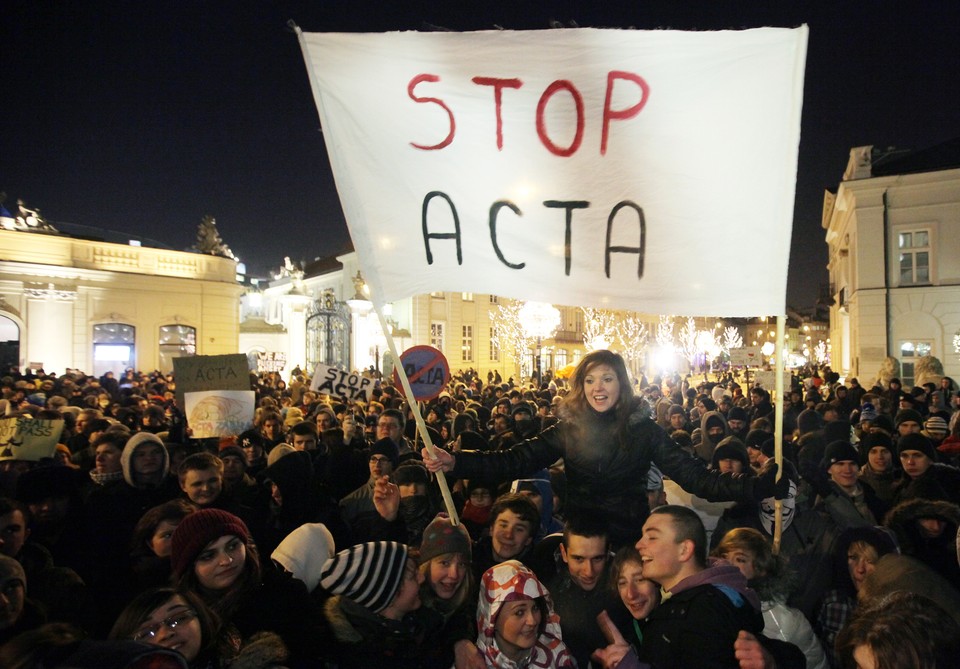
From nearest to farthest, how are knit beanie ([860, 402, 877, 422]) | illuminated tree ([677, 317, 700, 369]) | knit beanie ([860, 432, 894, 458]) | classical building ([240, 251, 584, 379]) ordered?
knit beanie ([860, 432, 894, 458]), knit beanie ([860, 402, 877, 422]), classical building ([240, 251, 584, 379]), illuminated tree ([677, 317, 700, 369])

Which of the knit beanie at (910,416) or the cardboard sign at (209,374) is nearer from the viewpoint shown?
the knit beanie at (910,416)

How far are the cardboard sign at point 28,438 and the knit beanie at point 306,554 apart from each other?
160 inches

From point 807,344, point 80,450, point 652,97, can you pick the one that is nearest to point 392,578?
point 652,97

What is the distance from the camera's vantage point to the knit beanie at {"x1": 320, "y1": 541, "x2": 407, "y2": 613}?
2.83m

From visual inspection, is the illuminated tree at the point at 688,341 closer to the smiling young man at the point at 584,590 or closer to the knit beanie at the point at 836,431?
the knit beanie at the point at 836,431

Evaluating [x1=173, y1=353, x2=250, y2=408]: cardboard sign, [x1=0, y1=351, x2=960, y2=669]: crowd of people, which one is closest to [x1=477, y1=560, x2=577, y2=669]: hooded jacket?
[x1=0, y1=351, x2=960, y2=669]: crowd of people

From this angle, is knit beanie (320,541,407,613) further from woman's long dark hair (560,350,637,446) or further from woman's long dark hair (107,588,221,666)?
woman's long dark hair (560,350,637,446)

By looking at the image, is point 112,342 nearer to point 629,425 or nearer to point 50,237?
point 50,237

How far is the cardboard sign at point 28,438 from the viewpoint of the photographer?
19.8ft

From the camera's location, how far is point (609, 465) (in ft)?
10.7

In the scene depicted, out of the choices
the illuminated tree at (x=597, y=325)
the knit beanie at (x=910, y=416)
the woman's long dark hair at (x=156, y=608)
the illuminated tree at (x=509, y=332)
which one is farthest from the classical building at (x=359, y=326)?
the woman's long dark hair at (x=156, y=608)

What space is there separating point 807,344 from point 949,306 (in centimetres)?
9329

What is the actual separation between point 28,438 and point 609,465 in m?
5.87

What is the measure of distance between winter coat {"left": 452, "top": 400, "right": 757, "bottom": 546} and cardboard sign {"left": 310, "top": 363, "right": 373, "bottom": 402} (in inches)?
307
